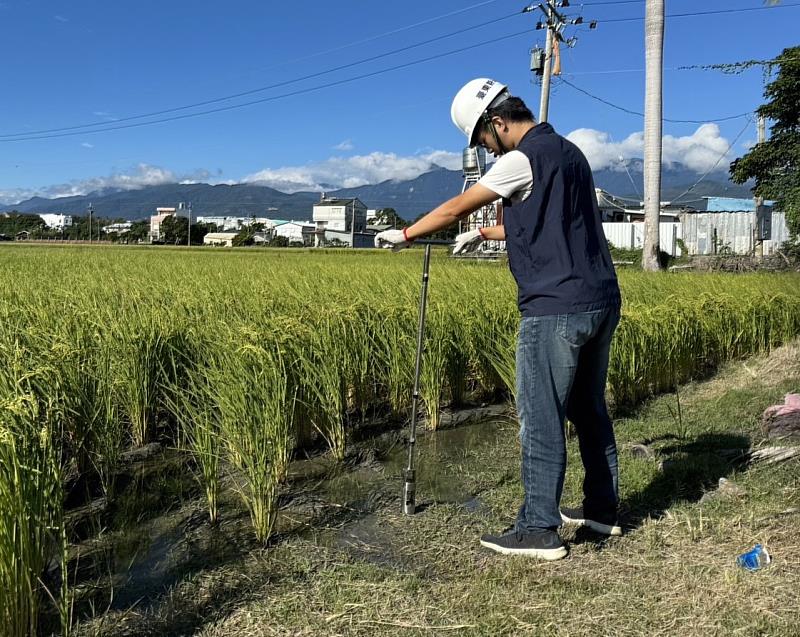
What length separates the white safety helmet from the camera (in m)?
2.13

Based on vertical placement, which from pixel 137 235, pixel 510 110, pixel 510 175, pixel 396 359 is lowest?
pixel 396 359

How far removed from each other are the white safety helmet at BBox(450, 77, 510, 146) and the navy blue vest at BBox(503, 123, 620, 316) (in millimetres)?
162

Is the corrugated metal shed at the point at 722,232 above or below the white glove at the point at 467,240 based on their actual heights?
above

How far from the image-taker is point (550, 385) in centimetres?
212

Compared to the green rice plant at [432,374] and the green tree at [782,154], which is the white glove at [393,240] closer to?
the green rice plant at [432,374]

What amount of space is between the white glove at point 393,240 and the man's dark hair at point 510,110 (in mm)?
501

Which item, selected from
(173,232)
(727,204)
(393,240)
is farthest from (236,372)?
(173,232)

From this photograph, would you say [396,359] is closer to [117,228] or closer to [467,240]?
[467,240]

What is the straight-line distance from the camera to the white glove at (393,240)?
7.64ft

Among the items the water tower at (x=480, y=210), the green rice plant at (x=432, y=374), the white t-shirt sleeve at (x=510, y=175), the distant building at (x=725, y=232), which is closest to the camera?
the white t-shirt sleeve at (x=510, y=175)

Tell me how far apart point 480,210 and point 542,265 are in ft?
89.0

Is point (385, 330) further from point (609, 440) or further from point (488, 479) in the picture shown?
point (609, 440)

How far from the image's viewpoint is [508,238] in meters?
2.14

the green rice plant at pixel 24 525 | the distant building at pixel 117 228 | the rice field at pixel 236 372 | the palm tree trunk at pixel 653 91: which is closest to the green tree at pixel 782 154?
the palm tree trunk at pixel 653 91
